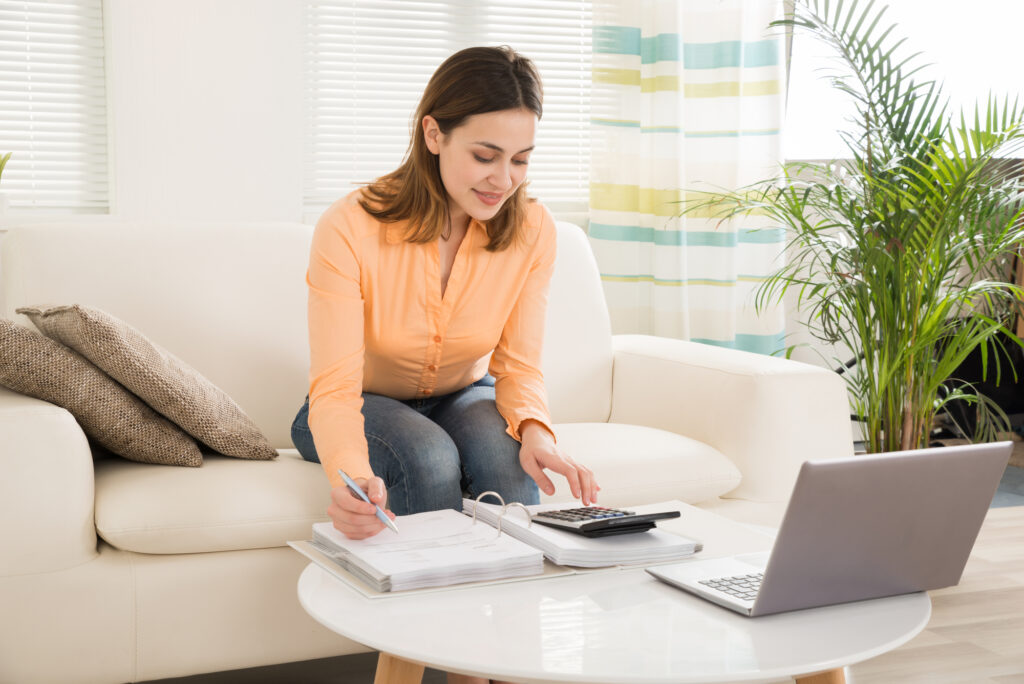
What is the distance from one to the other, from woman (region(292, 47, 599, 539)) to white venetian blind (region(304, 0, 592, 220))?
159cm

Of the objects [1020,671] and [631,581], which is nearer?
[631,581]

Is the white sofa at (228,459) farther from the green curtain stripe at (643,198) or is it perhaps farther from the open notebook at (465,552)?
the green curtain stripe at (643,198)

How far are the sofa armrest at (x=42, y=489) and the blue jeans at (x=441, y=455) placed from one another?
39cm

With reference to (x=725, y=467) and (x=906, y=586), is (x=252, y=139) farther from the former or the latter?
(x=906, y=586)

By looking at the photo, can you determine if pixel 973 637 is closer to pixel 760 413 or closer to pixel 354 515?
pixel 760 413

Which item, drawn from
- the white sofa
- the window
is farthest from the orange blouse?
the window

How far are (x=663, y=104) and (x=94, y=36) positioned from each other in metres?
1.75

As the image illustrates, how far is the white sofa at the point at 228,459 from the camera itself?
156cm

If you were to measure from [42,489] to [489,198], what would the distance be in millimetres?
799

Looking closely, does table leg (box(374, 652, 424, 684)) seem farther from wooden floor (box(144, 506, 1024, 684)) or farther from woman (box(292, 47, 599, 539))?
wooden floor (box(144, 506, 1024, 684))

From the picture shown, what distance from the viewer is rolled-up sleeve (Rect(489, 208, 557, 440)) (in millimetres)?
1779

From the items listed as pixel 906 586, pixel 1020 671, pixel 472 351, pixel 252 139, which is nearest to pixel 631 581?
pixel 906 586

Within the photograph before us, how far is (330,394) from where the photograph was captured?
154cm

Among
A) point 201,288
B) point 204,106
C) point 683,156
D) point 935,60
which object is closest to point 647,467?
point 201,288
